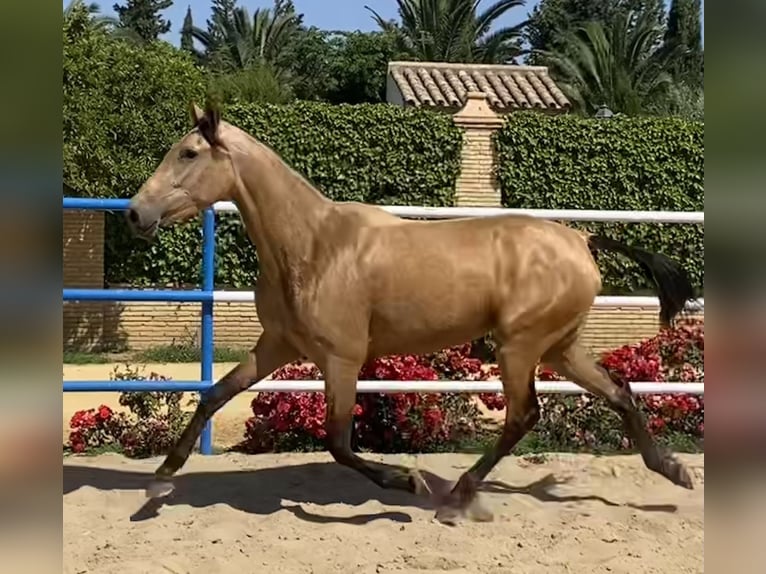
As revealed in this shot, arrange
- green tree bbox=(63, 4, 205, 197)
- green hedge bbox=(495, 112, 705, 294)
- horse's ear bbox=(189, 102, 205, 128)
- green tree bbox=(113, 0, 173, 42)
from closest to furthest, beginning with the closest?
horse's ear bbox=(189, 102, 205, 128) → green tree bbox=(63, 4, 205, 197) → green hedge bbox=(495, 112, 705, 294) → green tree bbox=(113, 0, 173, 42)

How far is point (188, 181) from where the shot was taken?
11.0 ft

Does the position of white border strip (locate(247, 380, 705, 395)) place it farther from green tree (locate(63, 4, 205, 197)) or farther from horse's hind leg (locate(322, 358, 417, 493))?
green tree (locate(63, 4, 205, 197))

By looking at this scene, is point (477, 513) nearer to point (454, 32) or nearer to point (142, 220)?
point (142, 220)

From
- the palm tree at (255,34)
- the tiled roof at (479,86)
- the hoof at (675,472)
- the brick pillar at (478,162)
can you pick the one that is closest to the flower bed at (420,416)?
the hoof at (675,472)

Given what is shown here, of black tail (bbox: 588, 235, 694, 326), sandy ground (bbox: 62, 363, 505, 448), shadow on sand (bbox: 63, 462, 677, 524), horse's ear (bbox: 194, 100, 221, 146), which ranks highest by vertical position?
horse's ear (bbox: 194, 100, 221, 146)

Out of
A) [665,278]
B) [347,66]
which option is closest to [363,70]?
[347,66]

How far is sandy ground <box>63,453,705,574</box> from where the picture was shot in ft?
10.4

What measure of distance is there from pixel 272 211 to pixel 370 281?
0.51 meters

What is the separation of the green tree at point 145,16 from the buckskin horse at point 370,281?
4013cm

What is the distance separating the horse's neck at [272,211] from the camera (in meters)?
3.53

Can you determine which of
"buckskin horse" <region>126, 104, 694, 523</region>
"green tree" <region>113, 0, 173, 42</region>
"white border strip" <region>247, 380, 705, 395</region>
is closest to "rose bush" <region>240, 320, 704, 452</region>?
"white border strip" <region>247, 380, 705, 395</region>

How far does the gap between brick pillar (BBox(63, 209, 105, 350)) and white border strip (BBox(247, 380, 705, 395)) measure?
6281 mm

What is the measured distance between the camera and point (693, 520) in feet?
12.1
